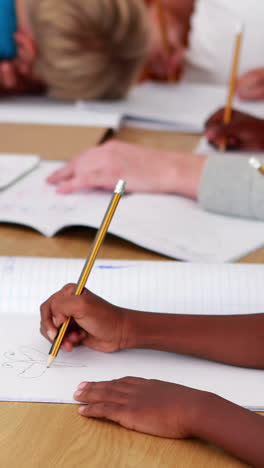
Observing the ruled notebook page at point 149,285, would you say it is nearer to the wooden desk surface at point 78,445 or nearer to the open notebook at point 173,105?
the wooden desk surface at point 78,445

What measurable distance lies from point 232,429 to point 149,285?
251mm

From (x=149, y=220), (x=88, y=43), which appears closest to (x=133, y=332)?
(x=149, y=220)

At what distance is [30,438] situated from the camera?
52cm

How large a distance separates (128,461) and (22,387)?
12 centimetres

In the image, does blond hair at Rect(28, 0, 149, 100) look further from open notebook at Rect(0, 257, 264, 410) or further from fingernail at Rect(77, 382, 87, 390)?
fingernail at Rect(77, 382, 87, 390)

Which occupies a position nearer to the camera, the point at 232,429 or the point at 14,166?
the point at 232,429

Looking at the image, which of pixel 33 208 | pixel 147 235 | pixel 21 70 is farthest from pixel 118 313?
pixel 21 70

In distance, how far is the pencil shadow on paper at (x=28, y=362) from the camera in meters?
0.60

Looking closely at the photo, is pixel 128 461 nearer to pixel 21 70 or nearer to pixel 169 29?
pixel 21 70

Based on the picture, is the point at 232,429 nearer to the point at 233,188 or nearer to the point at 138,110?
the point at 233,188

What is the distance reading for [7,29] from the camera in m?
1.57

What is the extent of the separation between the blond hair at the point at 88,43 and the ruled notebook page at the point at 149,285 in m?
0.77

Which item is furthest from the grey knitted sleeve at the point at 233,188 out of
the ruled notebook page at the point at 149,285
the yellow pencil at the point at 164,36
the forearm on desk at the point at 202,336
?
the yellow pencil at the point at 164,36

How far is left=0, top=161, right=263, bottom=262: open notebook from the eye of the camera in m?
0.84
